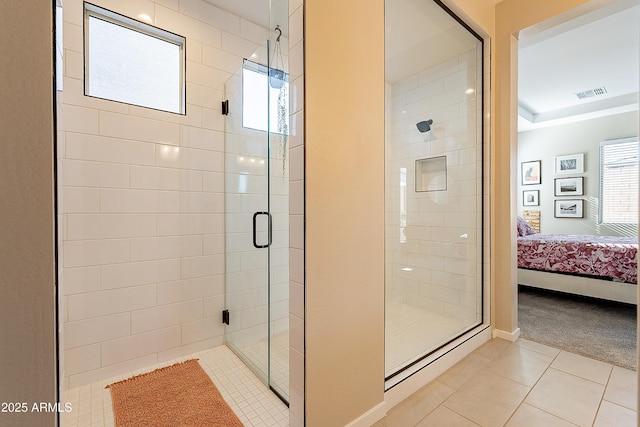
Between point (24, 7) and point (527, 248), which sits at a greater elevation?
point (24, 7)

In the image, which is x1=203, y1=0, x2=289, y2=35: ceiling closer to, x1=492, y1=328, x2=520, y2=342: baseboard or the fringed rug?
the fringed rug

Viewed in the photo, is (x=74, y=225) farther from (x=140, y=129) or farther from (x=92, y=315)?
(x=140, y=129)

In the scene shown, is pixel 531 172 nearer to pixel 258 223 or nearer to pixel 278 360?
pixel 258 223

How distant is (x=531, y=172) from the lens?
225 inches

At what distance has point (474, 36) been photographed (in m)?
2.28

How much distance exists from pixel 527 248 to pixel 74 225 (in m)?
4.78

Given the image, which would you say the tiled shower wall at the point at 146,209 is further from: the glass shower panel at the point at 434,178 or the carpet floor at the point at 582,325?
the carpet floor at the point at 582,325

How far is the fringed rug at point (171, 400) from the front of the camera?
139 centimetres

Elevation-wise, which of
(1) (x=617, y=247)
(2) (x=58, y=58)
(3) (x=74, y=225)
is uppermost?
(2) (x=58, y=58)

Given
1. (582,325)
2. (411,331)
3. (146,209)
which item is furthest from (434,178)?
(146,209)

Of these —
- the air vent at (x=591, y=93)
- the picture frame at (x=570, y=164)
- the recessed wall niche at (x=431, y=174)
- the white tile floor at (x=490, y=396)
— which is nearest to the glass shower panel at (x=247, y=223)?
the white tile floor at (x=490, y=396)

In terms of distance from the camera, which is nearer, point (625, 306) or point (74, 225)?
point (74, 225)

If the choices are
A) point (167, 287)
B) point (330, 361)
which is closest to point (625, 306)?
point (330, 361)

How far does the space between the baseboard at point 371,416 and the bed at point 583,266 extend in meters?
3.25
